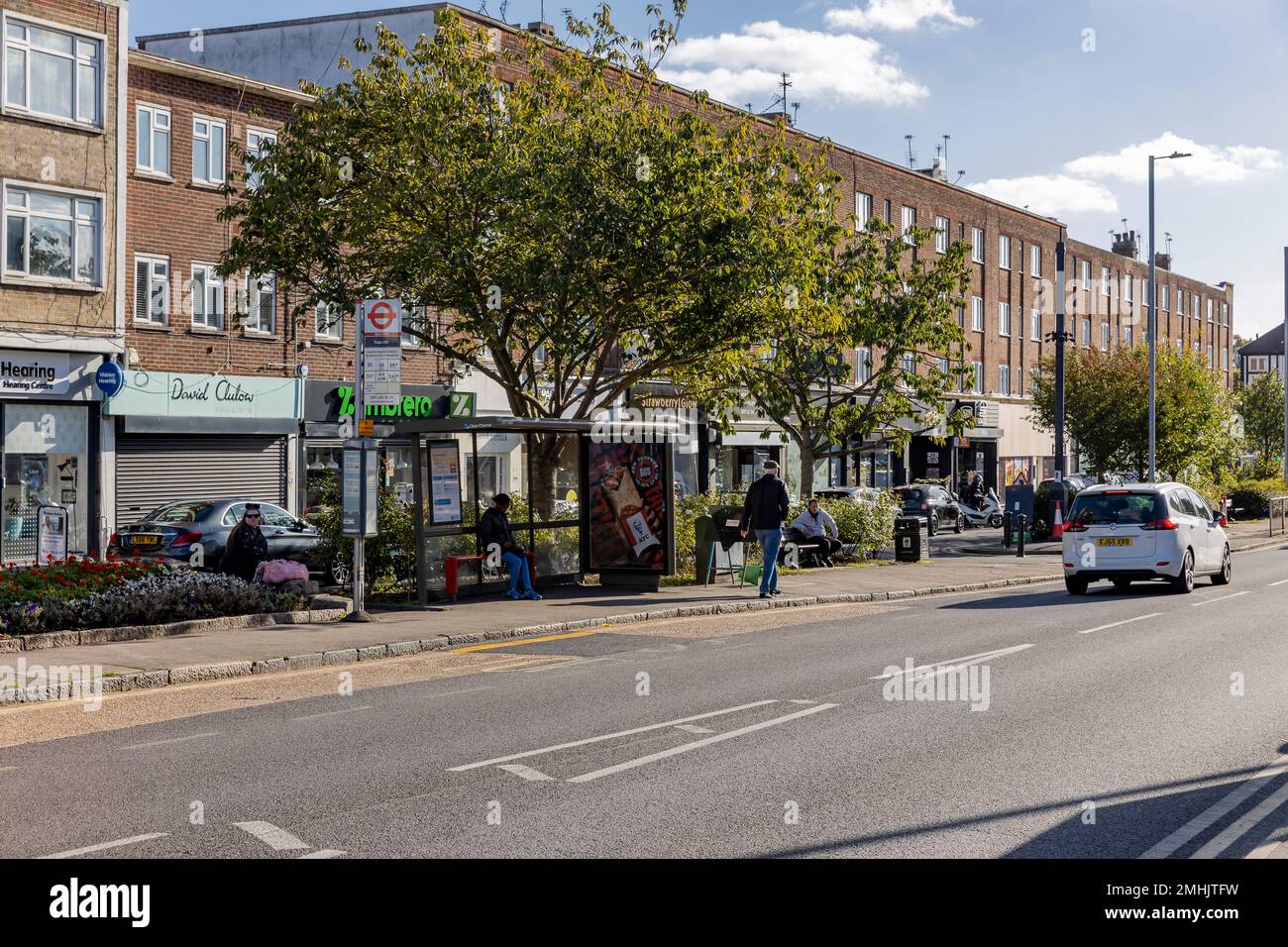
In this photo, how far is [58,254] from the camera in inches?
1092

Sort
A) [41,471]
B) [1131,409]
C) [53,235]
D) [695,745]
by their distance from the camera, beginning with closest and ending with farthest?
1. [695,745]
2. [41,471]
3. [53,235]
4. [1131,409]

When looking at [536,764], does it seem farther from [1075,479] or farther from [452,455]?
[1075,479]

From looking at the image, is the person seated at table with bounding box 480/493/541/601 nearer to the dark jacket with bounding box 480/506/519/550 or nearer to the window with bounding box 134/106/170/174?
the dark jacket with bounding box 480/506/519/550

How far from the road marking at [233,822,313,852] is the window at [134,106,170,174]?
84.8 feet

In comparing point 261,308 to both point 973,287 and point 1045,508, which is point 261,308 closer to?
point 1045,508

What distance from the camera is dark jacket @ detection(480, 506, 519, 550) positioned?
18891 millimetres

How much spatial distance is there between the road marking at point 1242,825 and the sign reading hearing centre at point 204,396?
84.5 ft

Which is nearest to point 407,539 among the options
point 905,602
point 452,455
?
point 452,455

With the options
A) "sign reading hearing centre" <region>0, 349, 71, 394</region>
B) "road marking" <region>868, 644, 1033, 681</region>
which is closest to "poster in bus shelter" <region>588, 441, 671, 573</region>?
"road marking" <region>868, 644, 1033, 681</region>

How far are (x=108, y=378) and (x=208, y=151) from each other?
614cm

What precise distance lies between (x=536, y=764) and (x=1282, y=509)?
4272 cm

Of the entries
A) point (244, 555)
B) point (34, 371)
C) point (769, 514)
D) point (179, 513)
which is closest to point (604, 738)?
point (244, 555)

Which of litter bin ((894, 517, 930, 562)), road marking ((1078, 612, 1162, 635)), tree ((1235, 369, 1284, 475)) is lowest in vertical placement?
road marking ((1078, 612, 1162, 635))

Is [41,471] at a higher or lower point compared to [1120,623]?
higher
